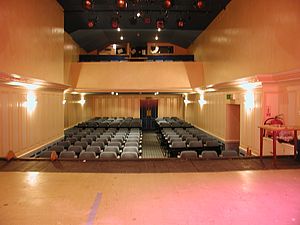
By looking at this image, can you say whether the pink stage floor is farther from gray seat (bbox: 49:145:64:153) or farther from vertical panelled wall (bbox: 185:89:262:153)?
gray seat (bbox: 49:145:64:153)

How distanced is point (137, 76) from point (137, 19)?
3.17 metres

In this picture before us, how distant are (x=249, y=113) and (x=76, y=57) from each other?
11489 mm

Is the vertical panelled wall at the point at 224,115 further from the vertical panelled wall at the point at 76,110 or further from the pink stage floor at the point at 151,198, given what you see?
the vertical panelled wall at the point at 76,110

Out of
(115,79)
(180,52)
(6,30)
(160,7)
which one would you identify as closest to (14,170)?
(6,30)

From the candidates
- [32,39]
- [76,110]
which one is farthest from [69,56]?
[32,39]

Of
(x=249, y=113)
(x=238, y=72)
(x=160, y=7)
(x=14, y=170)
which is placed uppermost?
(x=160, y=7)

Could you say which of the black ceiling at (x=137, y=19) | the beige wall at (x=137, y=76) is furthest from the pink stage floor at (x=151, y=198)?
the beige wall at (x=137, y=76)

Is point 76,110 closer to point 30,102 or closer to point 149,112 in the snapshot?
point 149,112

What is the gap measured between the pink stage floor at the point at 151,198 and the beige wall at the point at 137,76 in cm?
1062

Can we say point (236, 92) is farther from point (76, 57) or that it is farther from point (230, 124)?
point (76, 57)

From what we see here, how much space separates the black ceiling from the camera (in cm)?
1185

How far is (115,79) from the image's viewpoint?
15.7 meters

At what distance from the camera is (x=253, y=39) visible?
29.3 feet

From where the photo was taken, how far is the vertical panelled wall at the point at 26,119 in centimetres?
705
